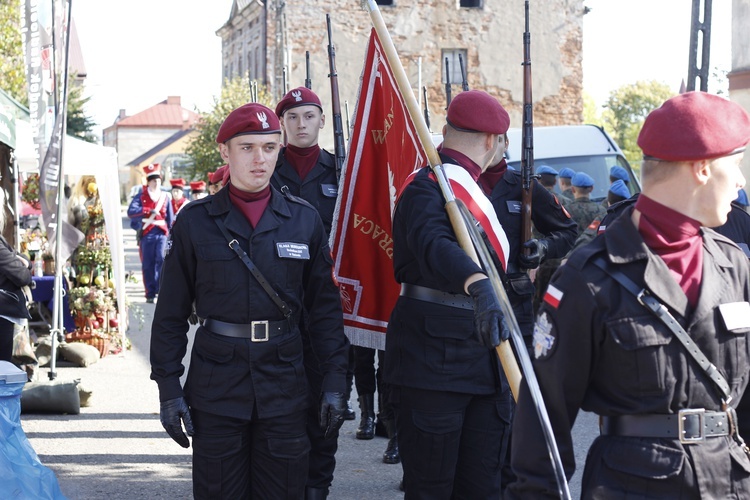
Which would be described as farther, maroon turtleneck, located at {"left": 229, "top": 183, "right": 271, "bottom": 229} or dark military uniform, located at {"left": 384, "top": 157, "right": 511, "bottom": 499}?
maroon turtleneck, located at {"left": 229, "top": 183, "right": 271, "bottom": 229}

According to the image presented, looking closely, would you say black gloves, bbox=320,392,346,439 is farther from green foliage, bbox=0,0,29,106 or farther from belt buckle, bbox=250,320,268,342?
green foliage, bbox=0,0,29,106

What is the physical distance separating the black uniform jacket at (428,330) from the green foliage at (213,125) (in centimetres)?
3328

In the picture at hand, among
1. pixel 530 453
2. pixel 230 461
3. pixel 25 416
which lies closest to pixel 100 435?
pixel 25 416

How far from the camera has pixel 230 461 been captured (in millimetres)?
4246

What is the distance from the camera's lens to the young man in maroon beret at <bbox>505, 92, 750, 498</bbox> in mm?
2559

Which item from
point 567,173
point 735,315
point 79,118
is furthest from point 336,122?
point 79,118

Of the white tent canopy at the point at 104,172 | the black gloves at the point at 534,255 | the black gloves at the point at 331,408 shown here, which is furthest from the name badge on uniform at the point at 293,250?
the white tent canopy at the point at 104,172

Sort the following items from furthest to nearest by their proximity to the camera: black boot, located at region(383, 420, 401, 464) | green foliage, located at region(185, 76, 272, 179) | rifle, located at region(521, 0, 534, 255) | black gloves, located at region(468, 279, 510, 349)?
green foliage, located at region(185, 76, 272, 179), black boot, located at region(383, 420, 401, 464), rifle, located at region(521, 0, 534, 255), black gloves, located at region(468, 279, 510, 349)

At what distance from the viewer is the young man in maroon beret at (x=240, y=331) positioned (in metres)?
4.25

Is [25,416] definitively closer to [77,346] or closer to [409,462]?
[77,346]

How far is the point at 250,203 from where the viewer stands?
444cm

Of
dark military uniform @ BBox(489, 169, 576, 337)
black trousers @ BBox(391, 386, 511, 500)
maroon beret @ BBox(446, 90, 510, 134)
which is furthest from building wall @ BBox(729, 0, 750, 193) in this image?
black trousers @ BBox(391, 386, 511, 500)

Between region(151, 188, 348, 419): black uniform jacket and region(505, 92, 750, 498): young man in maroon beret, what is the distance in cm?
178

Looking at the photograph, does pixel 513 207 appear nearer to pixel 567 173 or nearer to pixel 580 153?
pixel 567 173
